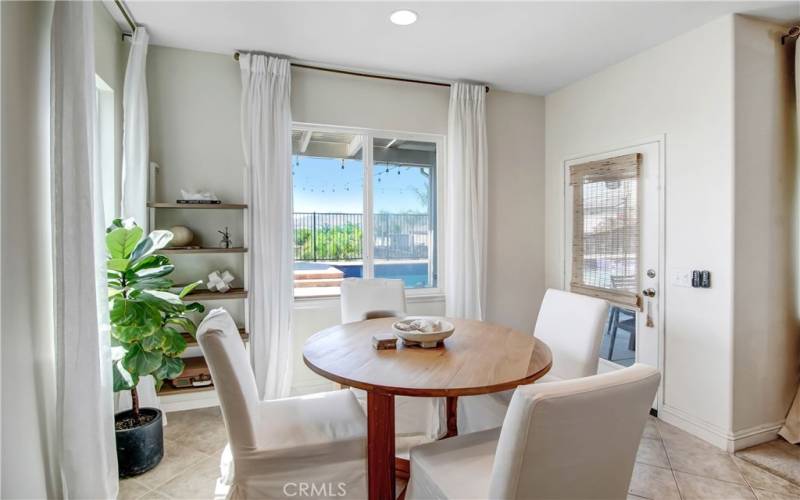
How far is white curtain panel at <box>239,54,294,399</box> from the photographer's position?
3092mm

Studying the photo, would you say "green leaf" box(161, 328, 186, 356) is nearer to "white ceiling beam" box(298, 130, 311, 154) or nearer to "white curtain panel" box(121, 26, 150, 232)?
"white curtain panel" box(121, 26, 150, 232)

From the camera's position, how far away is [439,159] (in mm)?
3941

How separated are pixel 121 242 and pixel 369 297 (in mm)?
1597

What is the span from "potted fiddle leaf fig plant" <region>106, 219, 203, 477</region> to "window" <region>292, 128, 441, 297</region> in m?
1.34

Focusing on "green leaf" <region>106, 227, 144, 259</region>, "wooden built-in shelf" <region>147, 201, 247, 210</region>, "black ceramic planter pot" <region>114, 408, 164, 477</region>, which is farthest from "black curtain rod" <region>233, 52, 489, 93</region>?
"black ceramic planter pot" <region>114, 408, 164, 477</region>

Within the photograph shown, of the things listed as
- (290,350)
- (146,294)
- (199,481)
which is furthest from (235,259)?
(199,481)

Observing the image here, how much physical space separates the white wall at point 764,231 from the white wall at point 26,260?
3544mm

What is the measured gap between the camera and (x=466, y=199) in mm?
3742

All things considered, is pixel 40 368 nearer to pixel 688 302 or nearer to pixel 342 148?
pixel 342 148

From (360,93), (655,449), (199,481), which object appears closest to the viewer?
(199,481)

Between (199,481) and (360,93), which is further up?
(360,93)

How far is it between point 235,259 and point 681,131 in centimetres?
343

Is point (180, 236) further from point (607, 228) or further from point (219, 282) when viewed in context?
point (607, 228)

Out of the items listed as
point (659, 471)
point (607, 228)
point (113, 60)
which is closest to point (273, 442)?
point (659, 471)
